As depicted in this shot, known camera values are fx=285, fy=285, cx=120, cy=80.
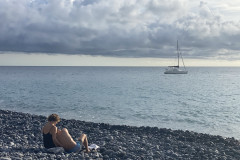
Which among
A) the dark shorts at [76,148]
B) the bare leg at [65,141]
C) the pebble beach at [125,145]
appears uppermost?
the bare leg at [65,141]

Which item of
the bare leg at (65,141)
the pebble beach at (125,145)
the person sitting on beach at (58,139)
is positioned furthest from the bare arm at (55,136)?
the pebble beach at (125,145)

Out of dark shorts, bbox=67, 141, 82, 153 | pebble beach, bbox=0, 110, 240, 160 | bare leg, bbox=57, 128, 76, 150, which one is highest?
bare leg, bbox=57, 128, 76, 150

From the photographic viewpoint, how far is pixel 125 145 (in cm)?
1475

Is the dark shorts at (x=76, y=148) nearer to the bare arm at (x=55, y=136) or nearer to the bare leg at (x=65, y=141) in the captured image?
the bare leg at (x=65, y=141)

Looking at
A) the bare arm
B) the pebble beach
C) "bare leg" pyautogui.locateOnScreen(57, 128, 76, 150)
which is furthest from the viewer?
the pebble beach

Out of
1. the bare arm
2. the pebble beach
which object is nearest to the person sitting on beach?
the bare arm

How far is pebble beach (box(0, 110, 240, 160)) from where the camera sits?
1199 cm

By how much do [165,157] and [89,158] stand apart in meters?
3.67

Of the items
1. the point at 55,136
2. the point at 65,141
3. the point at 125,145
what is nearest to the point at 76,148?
the point at 65,141

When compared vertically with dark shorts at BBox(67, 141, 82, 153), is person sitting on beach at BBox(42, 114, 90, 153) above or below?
above

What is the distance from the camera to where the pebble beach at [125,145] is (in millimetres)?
11989

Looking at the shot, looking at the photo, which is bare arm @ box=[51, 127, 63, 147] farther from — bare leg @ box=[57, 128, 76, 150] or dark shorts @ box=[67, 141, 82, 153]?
dark shorts @ box=[67, 141, 82, 153]

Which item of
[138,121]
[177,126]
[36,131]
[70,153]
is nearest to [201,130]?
[177,126]

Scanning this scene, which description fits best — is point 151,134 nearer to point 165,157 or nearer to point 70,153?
point 165,157
